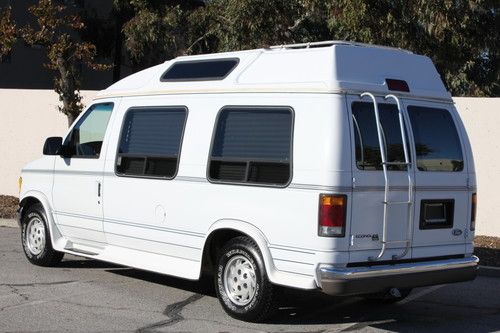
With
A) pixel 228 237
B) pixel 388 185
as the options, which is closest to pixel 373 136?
pixel 388 185

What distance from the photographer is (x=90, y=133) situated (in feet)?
30.0

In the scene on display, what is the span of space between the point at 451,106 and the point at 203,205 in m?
2.56

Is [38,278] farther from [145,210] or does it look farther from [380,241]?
[380,241]

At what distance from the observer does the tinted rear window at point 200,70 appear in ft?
25.4

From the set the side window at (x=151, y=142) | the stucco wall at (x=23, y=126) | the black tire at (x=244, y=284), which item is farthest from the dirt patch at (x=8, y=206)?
the black tire at (x=244, y=284)

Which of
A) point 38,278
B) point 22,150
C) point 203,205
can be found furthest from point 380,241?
point 22,150

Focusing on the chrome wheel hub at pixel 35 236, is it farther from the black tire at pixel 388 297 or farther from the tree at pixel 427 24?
the tree at pixel 427 24

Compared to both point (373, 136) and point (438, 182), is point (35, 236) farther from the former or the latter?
point (438, 182)

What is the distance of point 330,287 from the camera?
21.2ft

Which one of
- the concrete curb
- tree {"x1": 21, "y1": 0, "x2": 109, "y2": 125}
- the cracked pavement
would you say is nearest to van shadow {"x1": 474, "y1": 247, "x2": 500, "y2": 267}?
the concrete curb

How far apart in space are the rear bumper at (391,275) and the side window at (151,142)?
7.10ft

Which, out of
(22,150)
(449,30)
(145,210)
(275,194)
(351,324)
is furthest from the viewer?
(22,150)

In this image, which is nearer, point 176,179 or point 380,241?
point 380,241

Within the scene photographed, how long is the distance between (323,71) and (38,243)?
4.68 meters
